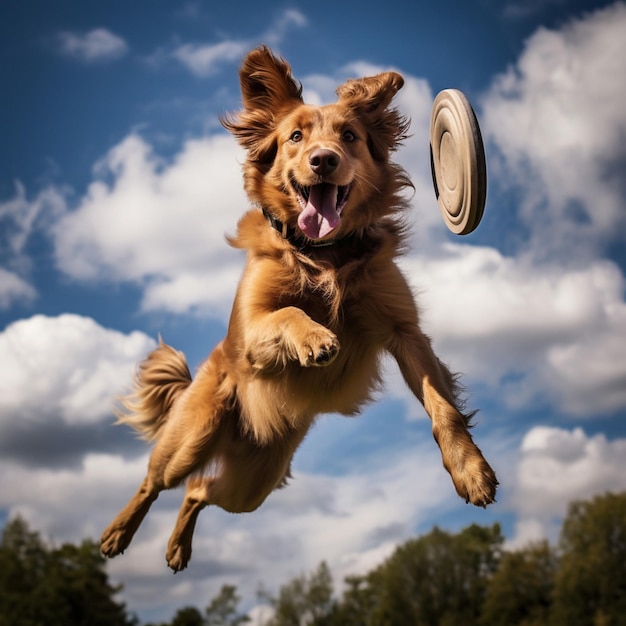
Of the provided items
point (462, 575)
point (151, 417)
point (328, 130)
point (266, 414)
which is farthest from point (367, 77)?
point (462, 575)

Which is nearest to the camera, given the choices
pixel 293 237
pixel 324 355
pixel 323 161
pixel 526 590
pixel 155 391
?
pixel 324 355

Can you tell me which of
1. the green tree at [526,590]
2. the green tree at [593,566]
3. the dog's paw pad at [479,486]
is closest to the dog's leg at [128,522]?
the dog's paw pad at [479,486]

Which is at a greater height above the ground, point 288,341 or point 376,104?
point 376,104

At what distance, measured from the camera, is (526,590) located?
163ft

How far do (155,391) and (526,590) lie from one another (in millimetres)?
45507

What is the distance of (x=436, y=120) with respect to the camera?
21.6ft

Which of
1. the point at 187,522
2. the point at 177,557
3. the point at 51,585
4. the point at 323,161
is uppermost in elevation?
the point at 51,585

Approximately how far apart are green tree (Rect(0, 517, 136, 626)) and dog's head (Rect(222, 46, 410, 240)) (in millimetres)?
35180

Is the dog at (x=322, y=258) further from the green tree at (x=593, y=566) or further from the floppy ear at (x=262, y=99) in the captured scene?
the green tree at (x=593, y=566)

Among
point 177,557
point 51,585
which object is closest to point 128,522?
point 177,557

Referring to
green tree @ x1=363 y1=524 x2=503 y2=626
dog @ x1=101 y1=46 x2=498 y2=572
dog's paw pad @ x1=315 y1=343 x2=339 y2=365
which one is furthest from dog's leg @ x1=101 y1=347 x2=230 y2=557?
green tree @ x1=363 y1=524 x2=503 y2=626

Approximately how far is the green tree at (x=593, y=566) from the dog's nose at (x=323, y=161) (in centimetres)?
4498

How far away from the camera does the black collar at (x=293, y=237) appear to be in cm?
659

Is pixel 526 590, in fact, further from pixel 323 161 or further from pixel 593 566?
pixel 323 161
